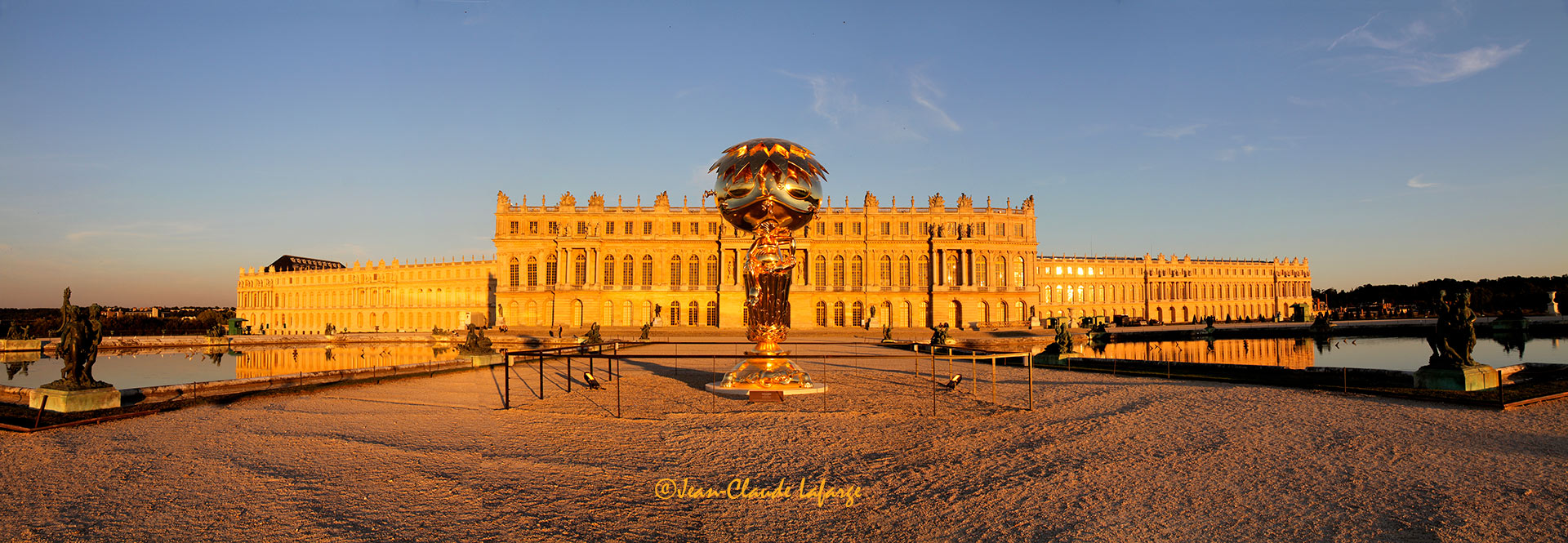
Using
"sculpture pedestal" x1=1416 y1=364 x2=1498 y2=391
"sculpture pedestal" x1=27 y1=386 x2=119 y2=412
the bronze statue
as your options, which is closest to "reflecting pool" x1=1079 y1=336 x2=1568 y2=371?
"sculpture pedestal" x1=1416 y1=364 x2=1498 y2=391

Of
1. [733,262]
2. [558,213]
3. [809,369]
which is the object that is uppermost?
[558,213]

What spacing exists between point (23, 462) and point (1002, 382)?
16.7 metres

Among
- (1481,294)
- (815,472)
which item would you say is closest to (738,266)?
(815,472)

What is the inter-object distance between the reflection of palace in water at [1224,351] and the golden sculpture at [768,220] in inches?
727

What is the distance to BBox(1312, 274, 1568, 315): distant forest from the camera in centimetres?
8038

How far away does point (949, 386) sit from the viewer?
15.4 metres

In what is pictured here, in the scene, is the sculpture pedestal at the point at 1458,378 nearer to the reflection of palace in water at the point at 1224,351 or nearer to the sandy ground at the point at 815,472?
the sandy ground at the point at 815,472

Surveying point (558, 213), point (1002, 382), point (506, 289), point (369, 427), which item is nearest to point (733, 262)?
point (558, 213)

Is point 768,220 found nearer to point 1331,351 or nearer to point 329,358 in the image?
point 329,358

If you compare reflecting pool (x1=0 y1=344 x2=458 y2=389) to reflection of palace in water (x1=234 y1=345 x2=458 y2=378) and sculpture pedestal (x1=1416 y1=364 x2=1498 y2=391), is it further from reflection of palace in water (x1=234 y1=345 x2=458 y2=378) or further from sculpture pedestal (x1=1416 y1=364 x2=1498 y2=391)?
sculpture pedestal (x1=1416 y1=364 x2=1498 y2=391)

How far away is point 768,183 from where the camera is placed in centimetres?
1463

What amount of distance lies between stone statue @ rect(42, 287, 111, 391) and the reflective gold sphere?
11626mm

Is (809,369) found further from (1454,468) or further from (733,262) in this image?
(733,262)

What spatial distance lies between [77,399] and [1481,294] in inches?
4398
